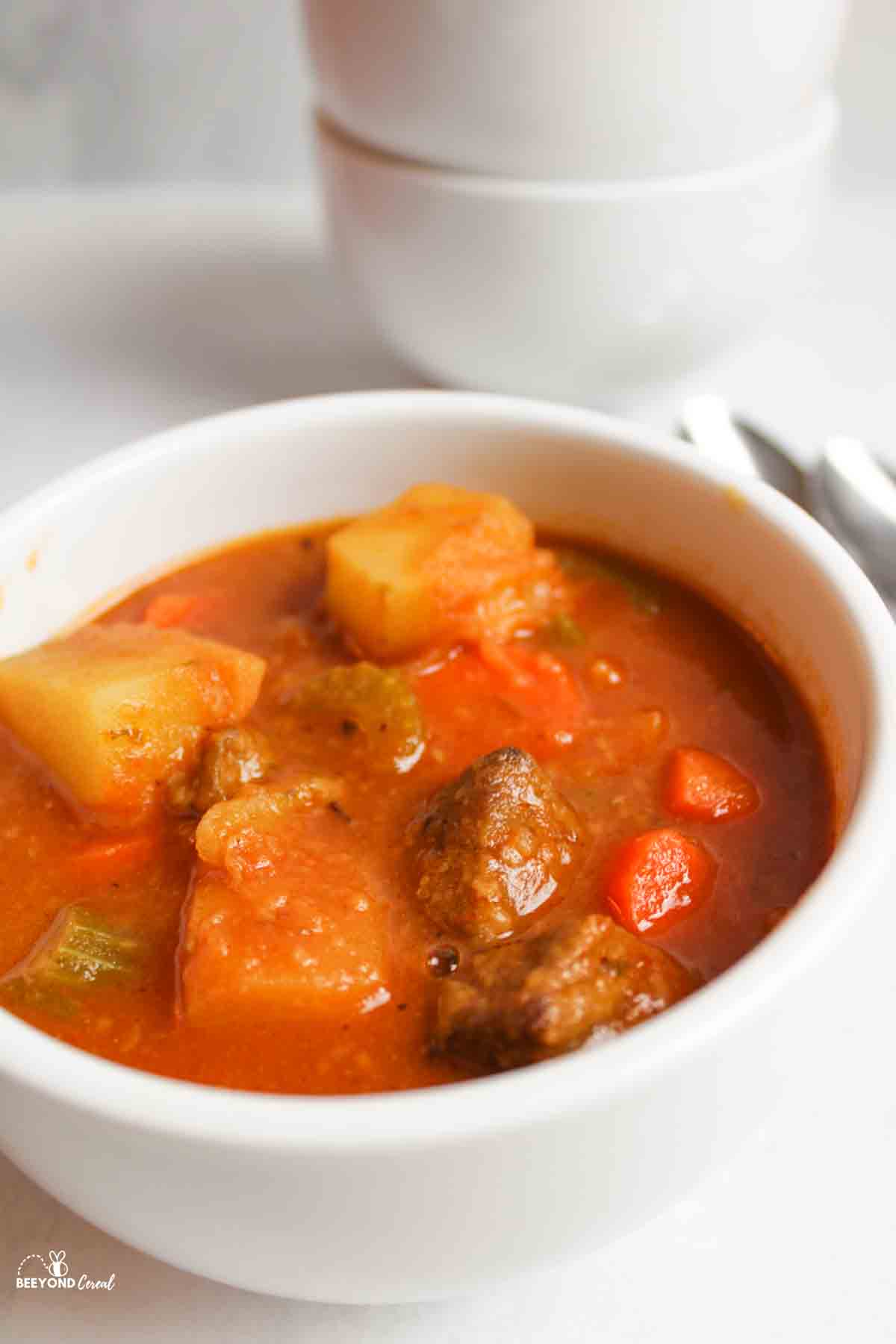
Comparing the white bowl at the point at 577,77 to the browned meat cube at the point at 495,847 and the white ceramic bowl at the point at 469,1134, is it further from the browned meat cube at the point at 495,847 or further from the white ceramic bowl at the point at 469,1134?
the browned meat cube at the point at 495,847

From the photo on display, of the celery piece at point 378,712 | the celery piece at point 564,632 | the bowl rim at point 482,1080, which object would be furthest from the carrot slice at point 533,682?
the bowl rim at point 482,1080

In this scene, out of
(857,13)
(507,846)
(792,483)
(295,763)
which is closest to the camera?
(507,846)

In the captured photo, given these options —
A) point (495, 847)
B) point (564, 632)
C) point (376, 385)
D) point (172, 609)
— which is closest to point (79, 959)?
point (495, 847)

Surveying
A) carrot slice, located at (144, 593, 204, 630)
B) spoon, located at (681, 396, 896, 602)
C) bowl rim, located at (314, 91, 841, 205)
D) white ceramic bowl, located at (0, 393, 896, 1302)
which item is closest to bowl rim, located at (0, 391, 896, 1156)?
white ceramic bowl, located at (0, 393, 896, 1302)

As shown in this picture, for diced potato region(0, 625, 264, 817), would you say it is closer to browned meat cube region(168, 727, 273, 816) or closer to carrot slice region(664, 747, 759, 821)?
browned meat cube region(168, 727, 273, 816)

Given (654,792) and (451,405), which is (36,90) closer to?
(451,405)

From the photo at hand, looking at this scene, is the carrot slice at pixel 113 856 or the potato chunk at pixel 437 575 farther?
the potato chunk at pixel 437 575

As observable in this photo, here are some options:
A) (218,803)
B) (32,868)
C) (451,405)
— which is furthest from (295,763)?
(451,405)
